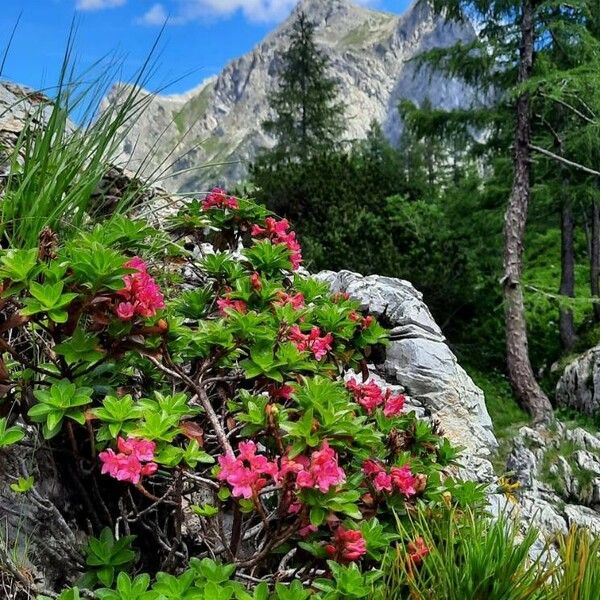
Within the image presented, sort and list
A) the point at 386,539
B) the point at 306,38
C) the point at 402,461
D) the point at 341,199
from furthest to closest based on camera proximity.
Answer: the point at 306,38
the point at 341,199
the point at 402,461
the point at 386,539

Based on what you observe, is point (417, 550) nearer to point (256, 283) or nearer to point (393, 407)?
point (393, 407)

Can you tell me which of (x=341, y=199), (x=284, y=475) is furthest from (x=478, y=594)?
(x=341, y=199)

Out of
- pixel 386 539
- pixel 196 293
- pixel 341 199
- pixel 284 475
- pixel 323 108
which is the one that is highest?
pixel 323 108

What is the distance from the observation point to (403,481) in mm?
1694

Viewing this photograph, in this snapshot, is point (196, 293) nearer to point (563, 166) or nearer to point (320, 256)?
point (320, 256)

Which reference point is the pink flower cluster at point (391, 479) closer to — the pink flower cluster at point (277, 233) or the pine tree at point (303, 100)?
the pink flower cluster at point (277, 233)

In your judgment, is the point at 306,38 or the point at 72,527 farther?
the point at 306,38

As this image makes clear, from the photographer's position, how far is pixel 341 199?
13125 mm

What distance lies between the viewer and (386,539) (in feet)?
5.12

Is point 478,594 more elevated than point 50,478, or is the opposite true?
point 50,478

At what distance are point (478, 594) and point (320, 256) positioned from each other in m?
9.61

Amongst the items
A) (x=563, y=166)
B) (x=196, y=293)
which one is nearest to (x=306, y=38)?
(x=563, y=166)

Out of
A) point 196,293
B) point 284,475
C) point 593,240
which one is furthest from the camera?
point 593,240

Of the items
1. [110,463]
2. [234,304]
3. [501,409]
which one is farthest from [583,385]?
[110,463]
